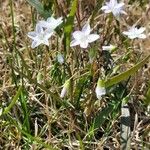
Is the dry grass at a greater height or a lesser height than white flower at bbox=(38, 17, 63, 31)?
lesser

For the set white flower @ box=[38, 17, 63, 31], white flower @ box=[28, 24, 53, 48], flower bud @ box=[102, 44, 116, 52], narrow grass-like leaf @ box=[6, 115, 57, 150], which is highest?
white flower @ box=[38, 17, 63, 31]

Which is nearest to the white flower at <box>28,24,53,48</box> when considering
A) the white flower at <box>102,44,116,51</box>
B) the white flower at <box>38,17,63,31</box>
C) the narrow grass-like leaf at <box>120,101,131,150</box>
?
the white flower at <box>38,17,63,31</box>

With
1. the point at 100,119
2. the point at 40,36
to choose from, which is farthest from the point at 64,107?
the point at 40,36

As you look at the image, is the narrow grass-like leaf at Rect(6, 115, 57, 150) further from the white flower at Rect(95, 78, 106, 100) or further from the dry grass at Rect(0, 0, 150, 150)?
the white flower at Rect(95, 78, 106, 100)

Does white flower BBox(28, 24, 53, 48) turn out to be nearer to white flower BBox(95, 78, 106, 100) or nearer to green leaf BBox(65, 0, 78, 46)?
green leaf BBox(65, 0, 78, 46)

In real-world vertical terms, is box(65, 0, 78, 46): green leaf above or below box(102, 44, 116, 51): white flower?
above

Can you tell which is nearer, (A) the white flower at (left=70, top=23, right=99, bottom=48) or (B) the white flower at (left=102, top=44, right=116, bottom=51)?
(A) the white flower at (left=70, top=23, right=99, bottom=48)

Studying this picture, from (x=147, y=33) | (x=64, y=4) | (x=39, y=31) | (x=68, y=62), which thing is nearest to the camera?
(x=39, y=31)

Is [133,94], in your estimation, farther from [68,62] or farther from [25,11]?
[25,11]

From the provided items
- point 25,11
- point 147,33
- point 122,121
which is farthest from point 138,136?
point 25,11

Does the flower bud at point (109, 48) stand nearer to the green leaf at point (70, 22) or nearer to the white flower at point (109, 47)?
the white flower at point (109, 47)

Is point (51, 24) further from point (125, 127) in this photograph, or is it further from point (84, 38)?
point (125, 127)
